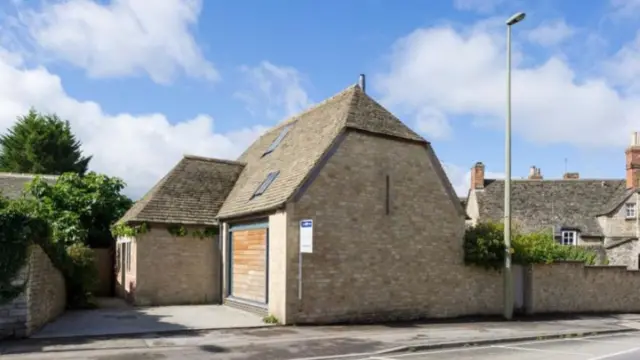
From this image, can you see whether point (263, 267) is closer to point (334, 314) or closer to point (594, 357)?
point (334, 314)

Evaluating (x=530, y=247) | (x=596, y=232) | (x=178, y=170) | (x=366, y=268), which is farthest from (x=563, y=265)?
(x=596, y=232)

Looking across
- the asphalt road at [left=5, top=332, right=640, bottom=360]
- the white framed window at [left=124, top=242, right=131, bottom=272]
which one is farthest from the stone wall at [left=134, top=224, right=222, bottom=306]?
the asphalt road at [left=5, top=332, right=640, bottom=360]

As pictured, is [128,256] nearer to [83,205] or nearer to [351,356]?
[83,205]

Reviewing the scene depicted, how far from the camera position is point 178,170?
2317 centimetres

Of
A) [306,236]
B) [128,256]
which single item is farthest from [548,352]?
[128,256]

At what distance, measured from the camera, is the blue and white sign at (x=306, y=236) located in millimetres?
15469

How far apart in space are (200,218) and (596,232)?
102 ft

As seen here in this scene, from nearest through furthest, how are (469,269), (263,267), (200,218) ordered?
1. (263,267)
2. (469,269)
3. (200,218)

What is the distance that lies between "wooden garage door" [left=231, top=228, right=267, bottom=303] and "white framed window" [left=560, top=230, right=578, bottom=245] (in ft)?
95.4

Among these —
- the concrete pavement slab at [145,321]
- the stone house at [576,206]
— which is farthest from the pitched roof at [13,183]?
the stone house at [576,206]

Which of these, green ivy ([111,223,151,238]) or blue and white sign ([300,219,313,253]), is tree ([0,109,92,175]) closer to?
green ivy ([111,223,151,238])

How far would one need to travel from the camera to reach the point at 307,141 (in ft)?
65.5

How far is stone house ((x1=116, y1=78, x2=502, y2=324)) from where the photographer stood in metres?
16.8

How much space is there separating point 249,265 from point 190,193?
480cm
